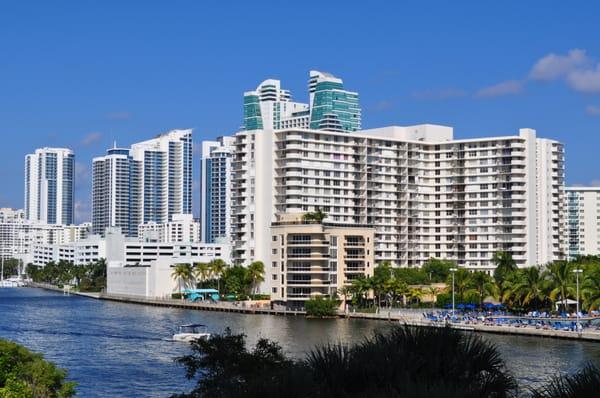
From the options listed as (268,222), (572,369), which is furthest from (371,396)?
(268,222)

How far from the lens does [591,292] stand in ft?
311

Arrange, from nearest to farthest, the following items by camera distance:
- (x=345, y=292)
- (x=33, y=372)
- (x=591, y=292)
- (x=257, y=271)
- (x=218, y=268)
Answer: (x=33, y=372)
(x=591, y=292)
(x=345, y=292)
(x=257, y=271)
(x=218, y=268)

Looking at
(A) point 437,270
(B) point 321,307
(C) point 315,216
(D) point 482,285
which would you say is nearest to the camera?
(B) point 321,307

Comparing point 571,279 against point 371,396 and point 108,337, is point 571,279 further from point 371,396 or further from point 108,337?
point 371,396

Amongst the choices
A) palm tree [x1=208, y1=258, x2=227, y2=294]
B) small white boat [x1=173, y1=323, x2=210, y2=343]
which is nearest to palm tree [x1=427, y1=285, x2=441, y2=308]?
palm tree [x1=208, y1=258, x2=227, y2=294]

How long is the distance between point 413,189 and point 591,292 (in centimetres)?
5251

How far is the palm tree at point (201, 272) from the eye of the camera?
142875 millimetres

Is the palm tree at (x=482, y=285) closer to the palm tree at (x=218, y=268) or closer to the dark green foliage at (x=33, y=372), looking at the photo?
the palm tree at (x=218, y=268)

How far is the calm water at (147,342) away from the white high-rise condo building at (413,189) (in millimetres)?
22282

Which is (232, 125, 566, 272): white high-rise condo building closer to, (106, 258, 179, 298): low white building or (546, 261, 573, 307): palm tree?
(106, 258, 179, 298): low white building

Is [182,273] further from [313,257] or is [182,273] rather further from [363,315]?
[363,315]

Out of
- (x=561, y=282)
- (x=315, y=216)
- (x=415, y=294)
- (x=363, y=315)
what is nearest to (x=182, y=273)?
(x=315, y=216)

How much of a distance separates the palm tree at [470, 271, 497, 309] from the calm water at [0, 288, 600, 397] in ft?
50.6

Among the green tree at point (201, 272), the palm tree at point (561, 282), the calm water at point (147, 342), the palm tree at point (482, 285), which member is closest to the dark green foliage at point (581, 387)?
the calm water at point (147, 342)
